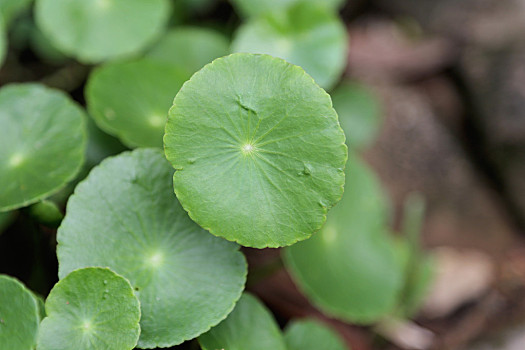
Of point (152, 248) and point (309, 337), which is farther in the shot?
point (309, 337)

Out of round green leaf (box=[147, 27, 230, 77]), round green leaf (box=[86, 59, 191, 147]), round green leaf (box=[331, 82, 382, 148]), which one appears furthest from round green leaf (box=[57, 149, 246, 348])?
round green leaf (box=[331, 82, 382, 148])

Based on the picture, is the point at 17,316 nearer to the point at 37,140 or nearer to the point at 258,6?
the point at 37,140

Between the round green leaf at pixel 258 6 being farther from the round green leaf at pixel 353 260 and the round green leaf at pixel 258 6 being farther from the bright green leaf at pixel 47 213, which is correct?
the bright green leaf at pixel 47 213

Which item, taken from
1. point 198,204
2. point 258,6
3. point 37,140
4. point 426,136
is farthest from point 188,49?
point 426,136

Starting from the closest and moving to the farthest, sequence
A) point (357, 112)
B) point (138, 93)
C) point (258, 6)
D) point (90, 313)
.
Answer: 1. point (90, 313)
2. point (138, 93)
3. point (258, 6)
4. point (357, 112)

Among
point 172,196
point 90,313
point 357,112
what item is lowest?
point 357,112

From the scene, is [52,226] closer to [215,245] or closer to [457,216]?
[215,245]

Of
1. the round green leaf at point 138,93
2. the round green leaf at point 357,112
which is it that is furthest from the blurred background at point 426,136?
the round green leaf at point 138,93
